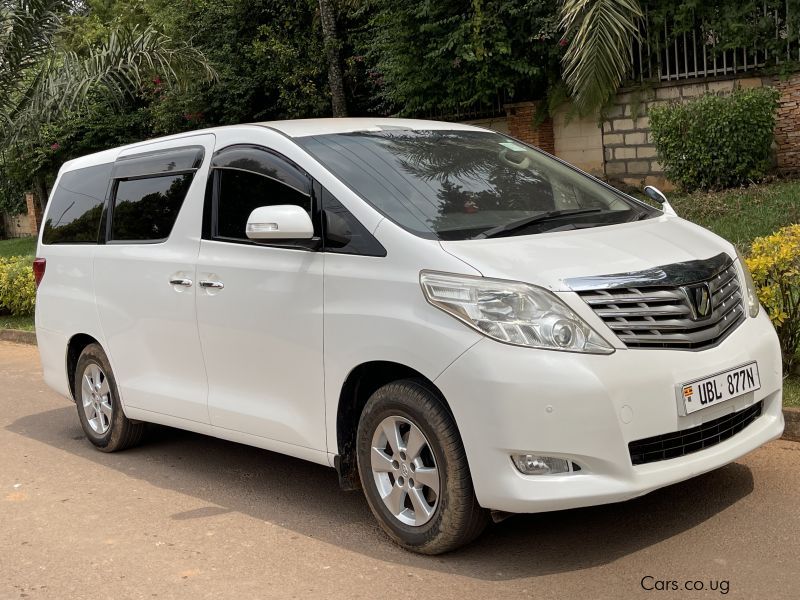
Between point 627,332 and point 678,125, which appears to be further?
point 678,125

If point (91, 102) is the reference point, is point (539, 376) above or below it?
below

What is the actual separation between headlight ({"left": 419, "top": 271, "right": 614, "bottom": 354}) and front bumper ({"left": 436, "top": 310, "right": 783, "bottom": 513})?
50 millimetres

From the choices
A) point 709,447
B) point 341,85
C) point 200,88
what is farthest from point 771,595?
point 200,88

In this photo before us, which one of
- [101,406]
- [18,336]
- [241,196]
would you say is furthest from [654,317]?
[18,336]

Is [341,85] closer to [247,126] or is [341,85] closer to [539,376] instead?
[247,126]

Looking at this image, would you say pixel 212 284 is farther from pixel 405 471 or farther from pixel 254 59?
pixel 254 59

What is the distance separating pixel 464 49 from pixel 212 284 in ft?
36.9

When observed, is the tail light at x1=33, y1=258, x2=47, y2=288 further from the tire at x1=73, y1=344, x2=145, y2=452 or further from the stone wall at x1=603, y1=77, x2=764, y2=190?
the stone wall at x1=603, y1=77, x2=764, y2=190

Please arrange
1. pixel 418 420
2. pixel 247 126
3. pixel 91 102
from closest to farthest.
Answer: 1. pixel 418 420
2. pixel 247 126
3. pixel 91 102

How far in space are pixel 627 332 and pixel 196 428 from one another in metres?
2.73

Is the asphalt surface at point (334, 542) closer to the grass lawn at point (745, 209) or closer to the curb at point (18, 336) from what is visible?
the grass lawn at point (745, 209)

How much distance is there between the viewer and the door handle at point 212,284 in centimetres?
547

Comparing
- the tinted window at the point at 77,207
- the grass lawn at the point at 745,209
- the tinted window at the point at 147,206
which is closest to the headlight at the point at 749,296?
the tinted window at the point at 147,206

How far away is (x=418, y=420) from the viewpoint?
4430 mm
